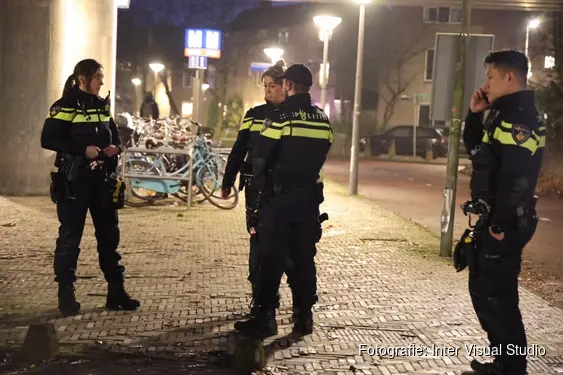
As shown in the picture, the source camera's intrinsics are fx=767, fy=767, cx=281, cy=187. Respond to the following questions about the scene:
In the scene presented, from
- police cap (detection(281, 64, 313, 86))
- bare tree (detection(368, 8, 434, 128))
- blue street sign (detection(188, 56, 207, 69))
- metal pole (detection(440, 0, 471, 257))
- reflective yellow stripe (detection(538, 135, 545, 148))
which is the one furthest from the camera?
bare tree (detection(368, 8, 434, 128))

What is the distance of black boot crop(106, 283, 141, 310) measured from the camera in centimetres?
605

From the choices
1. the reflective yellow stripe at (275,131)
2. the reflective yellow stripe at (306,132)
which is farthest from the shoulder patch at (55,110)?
the reflective yellow stripe at (306,132)

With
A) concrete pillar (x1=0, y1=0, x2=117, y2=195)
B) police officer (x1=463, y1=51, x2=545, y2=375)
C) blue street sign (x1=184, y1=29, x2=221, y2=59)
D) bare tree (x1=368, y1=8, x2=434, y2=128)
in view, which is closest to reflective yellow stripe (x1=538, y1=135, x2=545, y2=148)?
police officer (x1=463, y1=51, x2=545, y2=375)

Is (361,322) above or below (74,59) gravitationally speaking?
below

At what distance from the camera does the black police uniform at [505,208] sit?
13.9 ft

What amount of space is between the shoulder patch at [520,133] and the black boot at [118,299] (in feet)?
10.9

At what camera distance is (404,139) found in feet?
112

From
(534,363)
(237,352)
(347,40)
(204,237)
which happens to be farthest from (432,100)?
(347,40)

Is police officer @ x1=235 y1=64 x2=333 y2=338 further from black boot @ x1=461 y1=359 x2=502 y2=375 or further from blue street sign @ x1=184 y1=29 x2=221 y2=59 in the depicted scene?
blue street sign @ x1=184 y1=29 x2=221 y2=59

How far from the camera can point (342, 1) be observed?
16.6m

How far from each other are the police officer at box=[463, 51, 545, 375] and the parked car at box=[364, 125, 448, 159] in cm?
2919

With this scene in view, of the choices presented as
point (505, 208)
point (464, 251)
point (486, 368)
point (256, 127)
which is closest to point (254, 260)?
point (256, 127)

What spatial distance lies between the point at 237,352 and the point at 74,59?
1156 centimetres

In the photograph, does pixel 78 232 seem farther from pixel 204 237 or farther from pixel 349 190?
pixel 349 190
